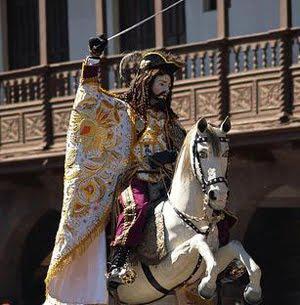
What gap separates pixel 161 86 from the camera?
1362 cm

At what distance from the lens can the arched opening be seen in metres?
25.3

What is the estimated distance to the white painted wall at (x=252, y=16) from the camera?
2219 cm

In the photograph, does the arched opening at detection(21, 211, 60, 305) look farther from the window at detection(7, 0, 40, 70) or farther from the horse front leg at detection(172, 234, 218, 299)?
the horse front leg at detection(172, 234, 218, 299)

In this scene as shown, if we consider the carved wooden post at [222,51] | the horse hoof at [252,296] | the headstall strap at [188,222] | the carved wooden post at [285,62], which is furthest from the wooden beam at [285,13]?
the horse hoof at [252,296]

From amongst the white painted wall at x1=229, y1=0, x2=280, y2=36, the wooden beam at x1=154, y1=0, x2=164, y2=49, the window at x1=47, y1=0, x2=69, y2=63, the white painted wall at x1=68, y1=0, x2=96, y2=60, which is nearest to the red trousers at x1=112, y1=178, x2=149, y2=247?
the white painted wall at x1=229, y1=0, x2=280, y2=36

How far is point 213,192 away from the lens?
12516 mm

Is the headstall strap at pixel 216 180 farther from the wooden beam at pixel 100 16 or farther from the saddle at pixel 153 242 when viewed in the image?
the wooden beam at pixel 100 16

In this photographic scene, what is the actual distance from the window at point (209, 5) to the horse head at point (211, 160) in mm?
10504

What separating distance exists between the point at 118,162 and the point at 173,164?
52 cm

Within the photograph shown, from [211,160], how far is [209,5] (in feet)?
35.3

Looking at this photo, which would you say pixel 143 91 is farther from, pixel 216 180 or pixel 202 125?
pixel 216 180

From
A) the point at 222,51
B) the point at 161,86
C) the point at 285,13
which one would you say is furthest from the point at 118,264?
the point at 222,51

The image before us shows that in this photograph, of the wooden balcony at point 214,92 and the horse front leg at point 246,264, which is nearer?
the horse front leg at point 246,264

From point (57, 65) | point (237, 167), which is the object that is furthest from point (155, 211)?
point (57, 65)
